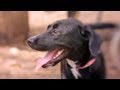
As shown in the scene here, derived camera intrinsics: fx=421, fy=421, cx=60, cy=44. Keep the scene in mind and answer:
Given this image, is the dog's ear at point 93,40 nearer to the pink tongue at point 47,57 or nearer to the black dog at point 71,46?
the black dog at point 71,46

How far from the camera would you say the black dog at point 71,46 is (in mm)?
2428

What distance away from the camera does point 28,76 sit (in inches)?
108

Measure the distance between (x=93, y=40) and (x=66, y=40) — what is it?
16 centimetres

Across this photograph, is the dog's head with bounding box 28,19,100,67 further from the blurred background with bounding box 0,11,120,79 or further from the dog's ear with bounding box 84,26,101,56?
the blurred background with bounding box 0,11,120,79

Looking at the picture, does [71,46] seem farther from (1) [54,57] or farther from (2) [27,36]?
(2) [27,36]

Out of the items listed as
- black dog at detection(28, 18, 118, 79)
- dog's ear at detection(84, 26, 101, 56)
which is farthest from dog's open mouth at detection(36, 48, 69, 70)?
dog's ear at detection(84, 26, 101, 56)

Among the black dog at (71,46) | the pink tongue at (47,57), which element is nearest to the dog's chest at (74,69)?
the black dog at (71,46)

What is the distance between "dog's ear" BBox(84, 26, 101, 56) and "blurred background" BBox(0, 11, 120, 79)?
0.38 ft

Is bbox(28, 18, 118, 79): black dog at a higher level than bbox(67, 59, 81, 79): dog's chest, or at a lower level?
higher

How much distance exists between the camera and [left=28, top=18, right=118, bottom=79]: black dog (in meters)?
2.43

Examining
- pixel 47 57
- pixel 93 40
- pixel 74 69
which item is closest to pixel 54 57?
pixel 47 57

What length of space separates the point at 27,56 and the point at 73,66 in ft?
1.12
